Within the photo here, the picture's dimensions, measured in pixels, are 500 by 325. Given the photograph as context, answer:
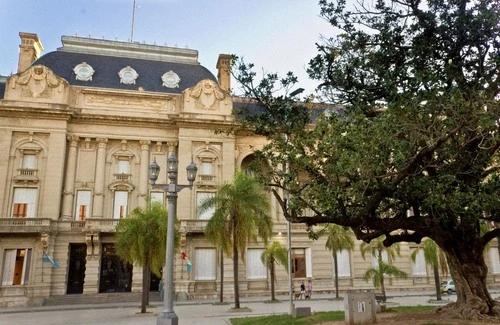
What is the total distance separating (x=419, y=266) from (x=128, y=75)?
3140cm

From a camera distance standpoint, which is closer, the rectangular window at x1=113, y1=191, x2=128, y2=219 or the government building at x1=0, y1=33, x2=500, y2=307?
the government building at x1=0, y1=33, x2=500, y2=307

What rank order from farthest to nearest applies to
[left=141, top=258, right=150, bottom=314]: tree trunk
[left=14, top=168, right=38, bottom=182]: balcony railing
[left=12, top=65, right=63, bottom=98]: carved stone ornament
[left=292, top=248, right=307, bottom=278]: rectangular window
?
[left=292, top=248, right=307, bottom=278]: rectangular window < [left=12, top=65, right=63, bottom=98]: carved stone ornament < [left=14, top=168, right=38, bottom=182]: balcony railing < [left=141, top=258, right=150, bottom=314]: tree trunk

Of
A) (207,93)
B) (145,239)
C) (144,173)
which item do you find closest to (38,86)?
(144,173)

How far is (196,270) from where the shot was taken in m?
34.5

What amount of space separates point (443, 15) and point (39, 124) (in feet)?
104

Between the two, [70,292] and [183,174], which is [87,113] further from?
[70,292]

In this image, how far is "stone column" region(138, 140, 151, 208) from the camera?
35.9 meters

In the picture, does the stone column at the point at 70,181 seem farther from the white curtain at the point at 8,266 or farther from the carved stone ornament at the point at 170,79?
the carved stone ornament at the point at 170,79

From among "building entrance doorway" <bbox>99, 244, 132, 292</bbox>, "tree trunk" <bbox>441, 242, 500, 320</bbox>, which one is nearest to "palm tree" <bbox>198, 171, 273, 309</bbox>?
"tree trunk" <bbox>441, 242, 500, 320</bbox>

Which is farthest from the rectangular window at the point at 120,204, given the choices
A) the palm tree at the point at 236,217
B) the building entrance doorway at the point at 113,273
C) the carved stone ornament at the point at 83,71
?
the palm tree at the point at 236,217

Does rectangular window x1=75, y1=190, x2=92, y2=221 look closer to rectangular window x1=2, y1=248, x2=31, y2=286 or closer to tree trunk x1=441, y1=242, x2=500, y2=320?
rectangular window x1=2, y1=248, x2=31, y2=286

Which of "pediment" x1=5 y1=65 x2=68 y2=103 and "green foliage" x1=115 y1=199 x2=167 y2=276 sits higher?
"pediment" x1=5 y1=65 x2=68 y2=103

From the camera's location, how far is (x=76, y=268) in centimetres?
3372

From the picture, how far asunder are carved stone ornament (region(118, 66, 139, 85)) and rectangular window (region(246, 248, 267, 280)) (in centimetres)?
1820
